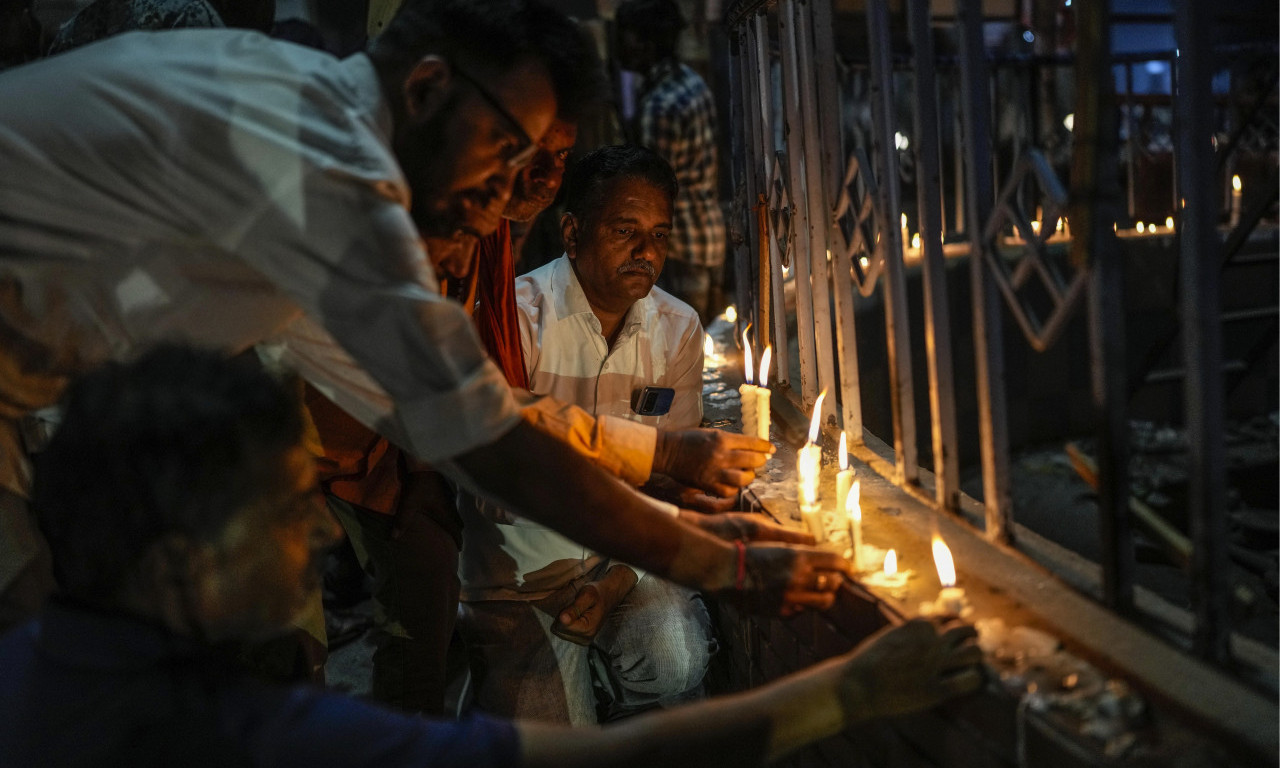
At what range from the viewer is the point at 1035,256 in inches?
86.5

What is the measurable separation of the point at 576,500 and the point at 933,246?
1.26m

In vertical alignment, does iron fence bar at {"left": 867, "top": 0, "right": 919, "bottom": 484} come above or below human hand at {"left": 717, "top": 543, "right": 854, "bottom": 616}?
above

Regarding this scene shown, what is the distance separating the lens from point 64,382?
88.5 inches

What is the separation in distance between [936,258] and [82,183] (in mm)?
2000

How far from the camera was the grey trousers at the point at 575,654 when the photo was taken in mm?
3334

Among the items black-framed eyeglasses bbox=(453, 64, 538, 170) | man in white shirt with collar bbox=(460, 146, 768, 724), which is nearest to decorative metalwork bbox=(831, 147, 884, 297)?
man in white shirt with collar bbox=(460, 146, 768, 724)

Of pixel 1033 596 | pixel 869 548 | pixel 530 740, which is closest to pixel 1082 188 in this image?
pixel 1033 596

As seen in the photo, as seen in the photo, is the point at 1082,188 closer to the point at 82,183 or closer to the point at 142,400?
the point at 142,400

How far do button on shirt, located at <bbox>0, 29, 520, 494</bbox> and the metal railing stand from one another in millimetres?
1203

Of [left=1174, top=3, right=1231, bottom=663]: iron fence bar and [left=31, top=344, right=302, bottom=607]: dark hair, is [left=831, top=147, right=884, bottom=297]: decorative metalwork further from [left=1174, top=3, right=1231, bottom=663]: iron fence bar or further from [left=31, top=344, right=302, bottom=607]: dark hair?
[left=31, top=344, right=302, bottom=607]: dark hair

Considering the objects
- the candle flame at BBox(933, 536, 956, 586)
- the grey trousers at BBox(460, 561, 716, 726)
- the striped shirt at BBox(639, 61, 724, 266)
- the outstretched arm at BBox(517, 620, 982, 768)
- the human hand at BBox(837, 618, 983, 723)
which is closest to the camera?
the outstretched arm at BBox(517, 620, 982, 768)

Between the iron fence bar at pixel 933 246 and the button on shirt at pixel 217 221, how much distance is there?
126 cm

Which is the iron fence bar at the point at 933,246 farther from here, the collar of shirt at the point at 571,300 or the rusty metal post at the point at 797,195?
the collar of shirt at the point at 571,300

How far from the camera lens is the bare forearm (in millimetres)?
1977
